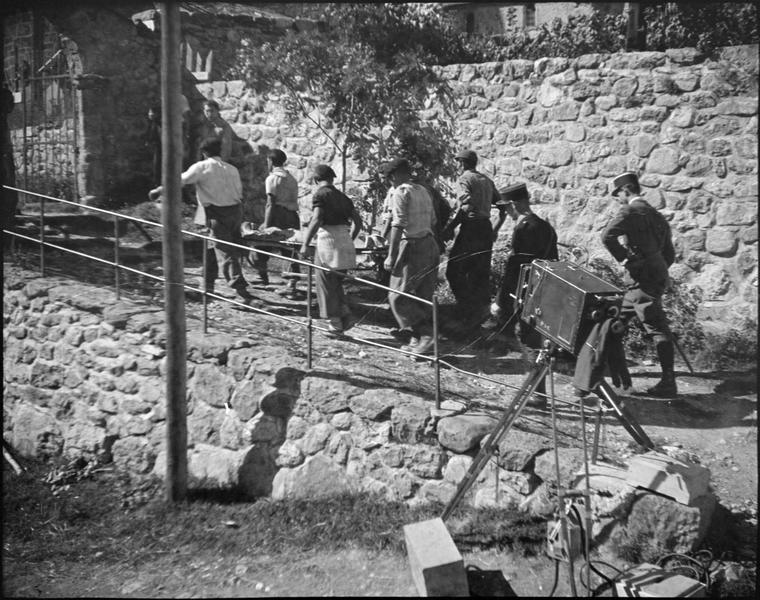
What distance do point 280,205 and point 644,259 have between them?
140 inches

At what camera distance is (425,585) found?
3930 mm

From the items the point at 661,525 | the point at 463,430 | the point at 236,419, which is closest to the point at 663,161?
the point at 463,430

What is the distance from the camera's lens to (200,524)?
5199mm

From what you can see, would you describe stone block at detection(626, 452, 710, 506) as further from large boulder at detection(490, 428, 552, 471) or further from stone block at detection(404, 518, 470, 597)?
stone block at detection(404, 518, 470, 597)

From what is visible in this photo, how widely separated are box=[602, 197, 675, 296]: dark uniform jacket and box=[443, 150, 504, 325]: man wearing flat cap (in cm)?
116

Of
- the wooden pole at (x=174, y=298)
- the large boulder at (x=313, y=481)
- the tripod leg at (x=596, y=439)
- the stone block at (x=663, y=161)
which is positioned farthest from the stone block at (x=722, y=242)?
the wooden pole at (x=174, y=298)

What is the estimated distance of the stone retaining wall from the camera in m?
4.74

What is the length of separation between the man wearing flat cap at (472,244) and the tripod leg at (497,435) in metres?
2.20

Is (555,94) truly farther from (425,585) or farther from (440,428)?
(425,585)

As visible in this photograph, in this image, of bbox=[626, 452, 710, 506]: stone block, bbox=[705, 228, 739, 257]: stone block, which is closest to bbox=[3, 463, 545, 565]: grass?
bbox=[626, 452, 710, 506]: stone block

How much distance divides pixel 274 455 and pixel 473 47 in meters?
5.23

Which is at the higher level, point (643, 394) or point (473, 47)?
point (473, 47)

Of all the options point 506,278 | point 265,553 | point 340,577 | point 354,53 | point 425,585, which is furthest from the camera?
point 354,53

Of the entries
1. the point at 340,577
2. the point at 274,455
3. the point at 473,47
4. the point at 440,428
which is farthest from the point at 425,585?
the point at 473,47
